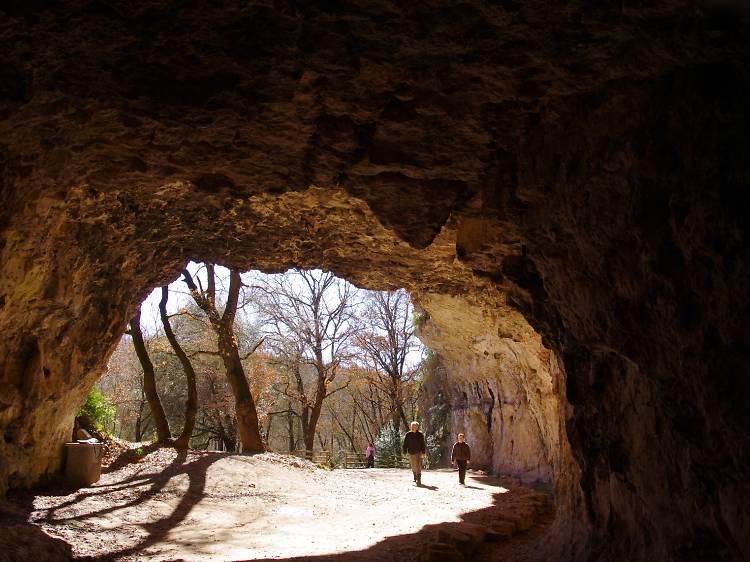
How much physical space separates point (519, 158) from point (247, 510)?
7.82m

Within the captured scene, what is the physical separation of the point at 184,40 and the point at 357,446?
125 feet

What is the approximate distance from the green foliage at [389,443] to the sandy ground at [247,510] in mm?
10091

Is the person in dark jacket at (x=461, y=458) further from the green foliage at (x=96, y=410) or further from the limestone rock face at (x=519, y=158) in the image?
the green foliage at (x=96, y=410)

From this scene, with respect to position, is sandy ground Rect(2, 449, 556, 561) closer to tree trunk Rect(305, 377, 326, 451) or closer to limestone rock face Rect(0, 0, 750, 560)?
limestone rock face Rect(0, 0, 750, 560)

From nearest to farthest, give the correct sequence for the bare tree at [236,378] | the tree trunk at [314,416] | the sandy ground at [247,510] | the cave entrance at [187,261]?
1. the sandy ground at [247,510]
2. the cave entrance at [187,261]
3. the bare tree at [236,378]
4. the tree trunk at [314,416]

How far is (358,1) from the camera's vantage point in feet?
10.9

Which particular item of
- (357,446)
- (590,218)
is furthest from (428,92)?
(357,446)

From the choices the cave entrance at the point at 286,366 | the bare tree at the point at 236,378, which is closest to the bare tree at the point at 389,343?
the cave entrance at the point at 286,366

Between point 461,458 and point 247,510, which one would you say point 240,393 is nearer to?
point 247,510

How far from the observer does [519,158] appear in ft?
15.9

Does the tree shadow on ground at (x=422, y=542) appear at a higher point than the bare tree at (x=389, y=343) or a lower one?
lower

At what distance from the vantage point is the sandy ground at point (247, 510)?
6.98 metres

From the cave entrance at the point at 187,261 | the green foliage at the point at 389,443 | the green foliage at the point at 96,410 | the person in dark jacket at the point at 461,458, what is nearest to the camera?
the cave entrance at the point at 187,261

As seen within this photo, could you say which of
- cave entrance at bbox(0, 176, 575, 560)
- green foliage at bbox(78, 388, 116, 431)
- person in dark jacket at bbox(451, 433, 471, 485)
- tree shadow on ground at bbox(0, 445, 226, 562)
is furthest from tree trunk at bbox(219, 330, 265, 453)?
person in dark jacket at bbox(451, 433, 471, 485)
